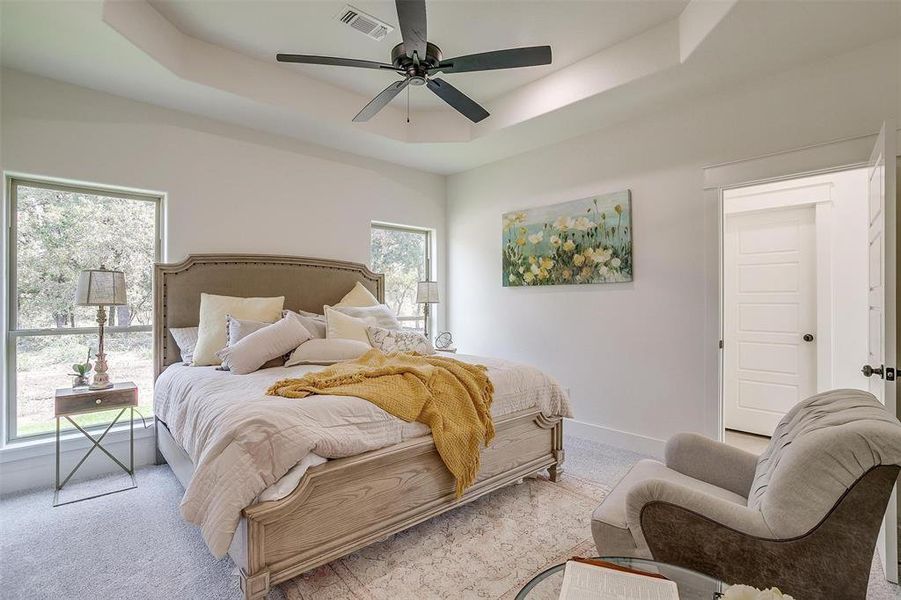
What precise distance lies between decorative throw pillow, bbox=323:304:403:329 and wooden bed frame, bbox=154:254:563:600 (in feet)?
2.81

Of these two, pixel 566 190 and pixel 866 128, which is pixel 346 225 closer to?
pixel 566 190

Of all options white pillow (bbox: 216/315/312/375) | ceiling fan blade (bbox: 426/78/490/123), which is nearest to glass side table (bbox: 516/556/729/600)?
white pillow (bbox: 216/315/312/375)

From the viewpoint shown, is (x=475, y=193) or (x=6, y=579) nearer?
(x=6, y=579)

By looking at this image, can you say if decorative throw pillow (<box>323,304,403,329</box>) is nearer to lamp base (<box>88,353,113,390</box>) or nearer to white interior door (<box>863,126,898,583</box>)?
lamp base (<box>88,353,113,390</box>)

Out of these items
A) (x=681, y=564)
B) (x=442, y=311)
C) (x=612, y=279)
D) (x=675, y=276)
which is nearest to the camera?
(x=681, y=564)

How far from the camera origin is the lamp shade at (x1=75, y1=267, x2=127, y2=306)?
276cm

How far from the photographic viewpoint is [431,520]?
8.00ft

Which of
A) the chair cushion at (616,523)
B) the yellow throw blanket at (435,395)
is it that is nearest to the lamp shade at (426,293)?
the yellow throw blanket at (435,395)

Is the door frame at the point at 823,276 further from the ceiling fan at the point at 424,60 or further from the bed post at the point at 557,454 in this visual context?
the ceiling fan at the point at 424,60

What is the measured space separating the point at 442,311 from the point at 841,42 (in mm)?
4049

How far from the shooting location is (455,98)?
9.04 ft

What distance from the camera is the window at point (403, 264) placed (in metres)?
4.88

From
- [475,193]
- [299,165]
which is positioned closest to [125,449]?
[299,165]

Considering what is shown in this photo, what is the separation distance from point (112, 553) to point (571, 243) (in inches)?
150
